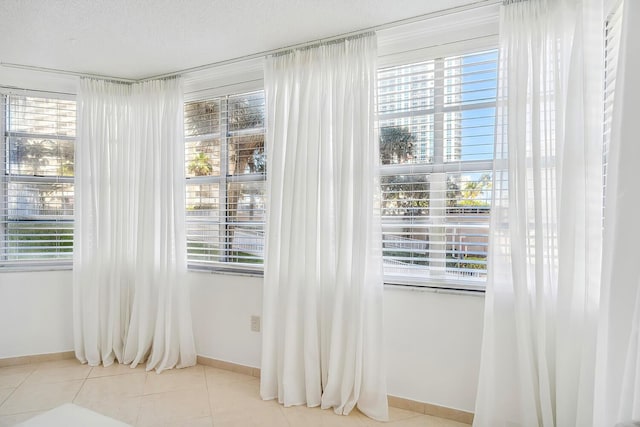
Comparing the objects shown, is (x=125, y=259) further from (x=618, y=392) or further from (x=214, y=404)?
(x=618, y=392)

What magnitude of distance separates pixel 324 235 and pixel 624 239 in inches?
62.0

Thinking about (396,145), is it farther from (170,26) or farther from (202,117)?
(202,117)

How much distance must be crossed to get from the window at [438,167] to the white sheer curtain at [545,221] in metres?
0.23

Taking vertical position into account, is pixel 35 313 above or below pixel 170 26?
below

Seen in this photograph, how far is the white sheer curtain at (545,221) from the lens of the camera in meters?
1.76

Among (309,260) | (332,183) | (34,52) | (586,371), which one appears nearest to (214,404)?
(309,260)

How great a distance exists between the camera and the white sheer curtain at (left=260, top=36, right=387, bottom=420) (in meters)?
2.29

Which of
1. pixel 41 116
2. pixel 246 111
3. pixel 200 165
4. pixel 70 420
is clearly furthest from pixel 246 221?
pixel 41 116

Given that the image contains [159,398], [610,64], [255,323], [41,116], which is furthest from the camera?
[41,116]

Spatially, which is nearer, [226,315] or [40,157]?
[226,315]

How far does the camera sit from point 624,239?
1157 millimetres

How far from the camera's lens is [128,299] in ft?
10.3

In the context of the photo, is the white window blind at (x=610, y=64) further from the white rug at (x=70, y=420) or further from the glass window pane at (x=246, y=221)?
the white rug at (x=70, y=420)

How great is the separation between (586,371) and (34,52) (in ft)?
13.0
